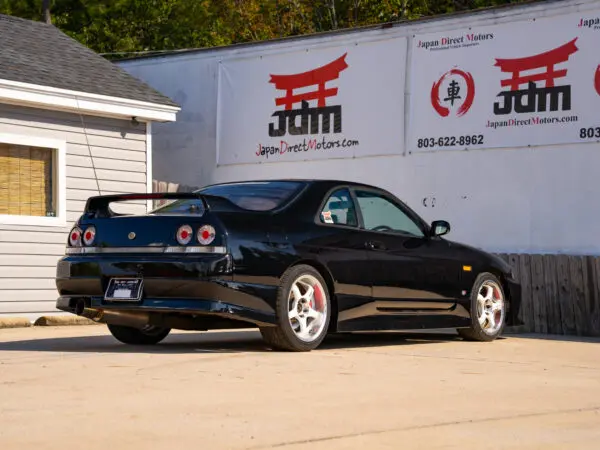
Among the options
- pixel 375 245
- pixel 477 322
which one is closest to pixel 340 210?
pixel 375 245

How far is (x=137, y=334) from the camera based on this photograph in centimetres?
1061

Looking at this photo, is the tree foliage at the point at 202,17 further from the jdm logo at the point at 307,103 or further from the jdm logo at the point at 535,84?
the jdm logo at the point at 535,84

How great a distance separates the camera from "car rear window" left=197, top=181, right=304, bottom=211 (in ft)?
32.7

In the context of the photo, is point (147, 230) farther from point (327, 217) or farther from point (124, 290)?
point (327, 217)

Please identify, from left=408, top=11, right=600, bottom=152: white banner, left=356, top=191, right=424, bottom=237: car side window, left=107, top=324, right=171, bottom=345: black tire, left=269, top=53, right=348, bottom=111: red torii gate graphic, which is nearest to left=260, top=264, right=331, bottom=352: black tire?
left=356, top=191, right=424, bottom=237: car side window

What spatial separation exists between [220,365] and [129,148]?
9.08 metres

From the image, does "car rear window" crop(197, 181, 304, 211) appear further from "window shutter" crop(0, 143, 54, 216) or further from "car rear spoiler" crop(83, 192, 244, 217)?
"window shutter" crop(0, 143, 54, 216)

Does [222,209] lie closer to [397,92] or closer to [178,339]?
[178,339]

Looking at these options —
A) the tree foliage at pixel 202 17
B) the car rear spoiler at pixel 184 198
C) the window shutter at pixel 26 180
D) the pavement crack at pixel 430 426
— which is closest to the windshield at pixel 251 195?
the car rear spoiler at pixel 184 198

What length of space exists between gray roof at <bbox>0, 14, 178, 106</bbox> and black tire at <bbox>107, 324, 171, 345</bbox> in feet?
17.7

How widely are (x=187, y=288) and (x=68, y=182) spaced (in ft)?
24.1

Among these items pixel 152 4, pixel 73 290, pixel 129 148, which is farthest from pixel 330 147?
pixel 152 4

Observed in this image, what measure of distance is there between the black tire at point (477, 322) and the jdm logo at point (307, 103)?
5.93 metres

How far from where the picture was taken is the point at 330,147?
17422 millimetres
